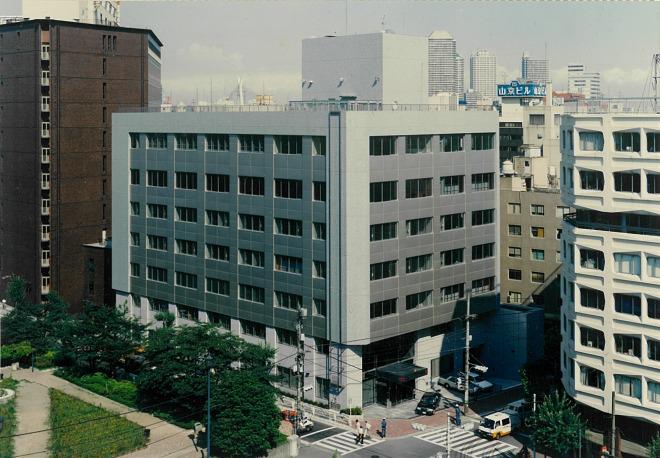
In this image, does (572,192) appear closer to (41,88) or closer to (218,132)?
(218,132)

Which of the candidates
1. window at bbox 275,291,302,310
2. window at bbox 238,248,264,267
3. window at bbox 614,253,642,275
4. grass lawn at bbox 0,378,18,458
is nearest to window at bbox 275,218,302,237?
window at bbox 238,248,264,267

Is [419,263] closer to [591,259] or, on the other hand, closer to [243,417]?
[591,259]

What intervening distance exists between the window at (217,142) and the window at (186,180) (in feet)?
10.3

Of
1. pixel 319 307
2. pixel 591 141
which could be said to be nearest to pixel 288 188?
pixel 319 307

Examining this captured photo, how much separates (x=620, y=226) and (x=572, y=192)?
154 inches

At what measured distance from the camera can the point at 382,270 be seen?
232 feet

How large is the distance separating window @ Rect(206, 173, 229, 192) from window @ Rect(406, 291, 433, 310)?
17902mm

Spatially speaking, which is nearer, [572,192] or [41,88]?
[572,192]

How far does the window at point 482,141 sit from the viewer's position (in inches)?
3091

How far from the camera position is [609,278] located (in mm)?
56156

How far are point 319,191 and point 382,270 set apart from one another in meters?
7.69

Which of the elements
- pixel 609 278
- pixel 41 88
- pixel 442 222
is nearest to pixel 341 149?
pixel 442 222

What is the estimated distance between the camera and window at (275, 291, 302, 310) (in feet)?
236

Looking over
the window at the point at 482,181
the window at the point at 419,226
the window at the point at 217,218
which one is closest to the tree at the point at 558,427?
the window at the point at 419,226
